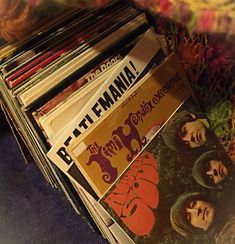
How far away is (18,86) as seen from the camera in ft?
2.45

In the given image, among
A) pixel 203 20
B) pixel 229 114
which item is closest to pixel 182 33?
pixel 229 114

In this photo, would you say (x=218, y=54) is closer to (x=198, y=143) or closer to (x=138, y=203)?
(x=198, y=143)

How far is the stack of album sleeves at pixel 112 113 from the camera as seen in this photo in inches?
29.2

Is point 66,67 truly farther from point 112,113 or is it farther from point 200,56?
point 200,56

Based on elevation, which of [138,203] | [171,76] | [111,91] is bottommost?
[138,203]

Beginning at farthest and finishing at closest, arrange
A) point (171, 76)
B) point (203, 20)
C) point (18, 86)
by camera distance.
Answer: point (171, 76) < point (18, 86) < point (203, 20)

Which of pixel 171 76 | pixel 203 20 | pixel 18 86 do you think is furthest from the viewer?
pixel 171 76

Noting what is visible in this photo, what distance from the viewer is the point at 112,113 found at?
77cm

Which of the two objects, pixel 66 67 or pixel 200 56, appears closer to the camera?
pixel 66 67

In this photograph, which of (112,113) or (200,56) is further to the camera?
(200,56)

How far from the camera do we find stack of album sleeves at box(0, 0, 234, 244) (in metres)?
0.74

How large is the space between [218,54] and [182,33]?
0.31ft

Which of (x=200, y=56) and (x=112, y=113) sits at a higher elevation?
(x=200, y=56)

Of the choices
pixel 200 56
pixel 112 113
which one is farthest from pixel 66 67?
pixel 200 56
